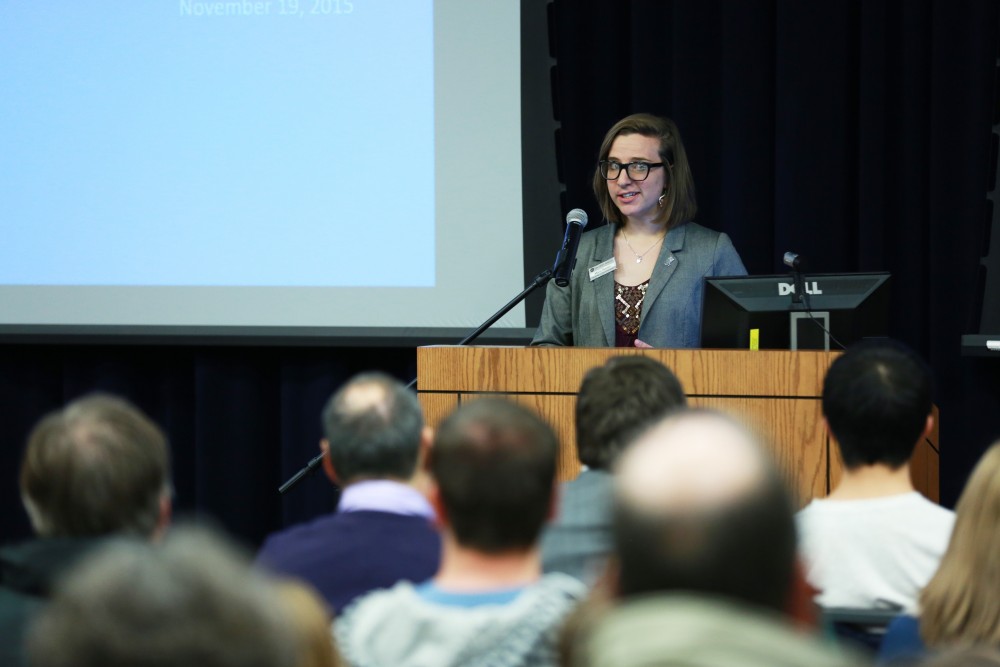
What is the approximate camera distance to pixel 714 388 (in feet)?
9.31

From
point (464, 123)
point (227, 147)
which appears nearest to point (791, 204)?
point (464, 123)

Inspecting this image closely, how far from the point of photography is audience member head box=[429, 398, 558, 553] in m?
1.36

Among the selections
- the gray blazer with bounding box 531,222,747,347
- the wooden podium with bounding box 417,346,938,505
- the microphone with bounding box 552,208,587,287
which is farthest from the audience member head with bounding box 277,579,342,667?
the gray blazer with bounding box 531,222,747,347

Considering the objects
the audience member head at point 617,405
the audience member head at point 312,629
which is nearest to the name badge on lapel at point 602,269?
the audience member head at point 617,405

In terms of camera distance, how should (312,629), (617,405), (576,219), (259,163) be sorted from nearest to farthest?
1. (312,629)
2. (617,405)
3. (576,219)
4. (259,163)

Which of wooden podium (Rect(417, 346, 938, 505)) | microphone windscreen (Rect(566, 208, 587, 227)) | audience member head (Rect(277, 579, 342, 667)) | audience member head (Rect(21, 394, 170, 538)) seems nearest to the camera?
audience member head (Rect(277, 579, 342, 667))

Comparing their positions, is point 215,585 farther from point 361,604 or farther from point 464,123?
point 464,123

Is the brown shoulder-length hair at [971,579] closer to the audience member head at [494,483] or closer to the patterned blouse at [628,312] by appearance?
the audience member head at [494,483]

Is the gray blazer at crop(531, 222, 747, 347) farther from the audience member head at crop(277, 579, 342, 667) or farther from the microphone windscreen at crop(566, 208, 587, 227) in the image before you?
the audience member head at crop(277, 579, 342, 667)

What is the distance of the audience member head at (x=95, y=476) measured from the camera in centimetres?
150

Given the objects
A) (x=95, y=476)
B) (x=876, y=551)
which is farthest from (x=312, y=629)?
(x=876, y=551)

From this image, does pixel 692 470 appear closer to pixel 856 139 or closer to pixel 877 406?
pixel 877 406

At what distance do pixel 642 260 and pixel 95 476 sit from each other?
2.52 meters

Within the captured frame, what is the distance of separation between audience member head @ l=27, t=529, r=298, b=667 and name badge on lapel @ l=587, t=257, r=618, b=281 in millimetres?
3055
